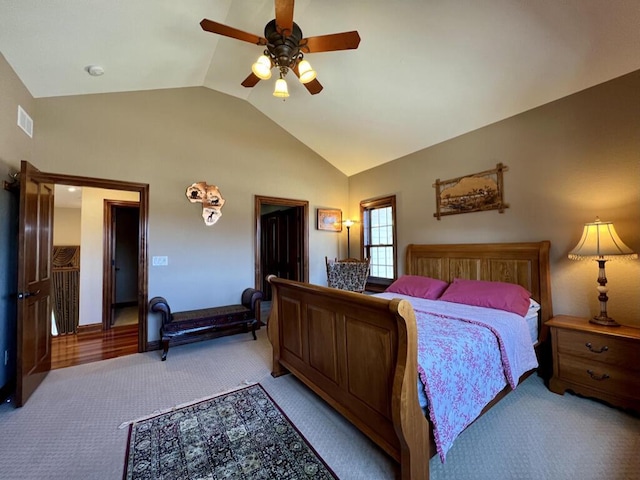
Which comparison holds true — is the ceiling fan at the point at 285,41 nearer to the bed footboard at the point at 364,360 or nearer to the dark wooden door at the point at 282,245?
the bed footboard at the point at 364,360

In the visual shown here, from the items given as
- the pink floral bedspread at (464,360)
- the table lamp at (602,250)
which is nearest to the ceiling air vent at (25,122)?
the pink floral bedspread at (464,360)

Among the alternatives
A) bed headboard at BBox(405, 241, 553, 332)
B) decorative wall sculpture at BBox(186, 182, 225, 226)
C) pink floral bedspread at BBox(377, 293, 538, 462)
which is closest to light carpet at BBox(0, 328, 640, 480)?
pink floral bedspread at BBox(377, 293, 538, 462)

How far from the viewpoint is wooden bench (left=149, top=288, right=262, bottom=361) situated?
10.7 feet

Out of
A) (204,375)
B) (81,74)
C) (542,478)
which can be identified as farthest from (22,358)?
(542,478)

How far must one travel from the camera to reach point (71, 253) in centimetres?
454

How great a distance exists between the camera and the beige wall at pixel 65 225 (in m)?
5.58

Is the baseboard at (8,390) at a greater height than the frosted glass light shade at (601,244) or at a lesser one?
lesser

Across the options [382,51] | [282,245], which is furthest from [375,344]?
[282,245]

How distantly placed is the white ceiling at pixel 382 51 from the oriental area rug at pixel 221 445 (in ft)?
10.7

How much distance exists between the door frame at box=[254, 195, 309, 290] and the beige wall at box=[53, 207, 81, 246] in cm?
425

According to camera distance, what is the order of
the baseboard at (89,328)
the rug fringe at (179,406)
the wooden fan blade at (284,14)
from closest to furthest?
the wooden fan blade at (284,14) → the rug fringe at (179,406) → the baseboard at (89,328)

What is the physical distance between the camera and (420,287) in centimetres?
352

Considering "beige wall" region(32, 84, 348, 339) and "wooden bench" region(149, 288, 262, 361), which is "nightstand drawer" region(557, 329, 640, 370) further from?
"beige wall" region(32, 84, 348, 339)

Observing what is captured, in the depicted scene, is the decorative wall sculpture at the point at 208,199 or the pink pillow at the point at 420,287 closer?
the pink pillow at the point at 420,287
